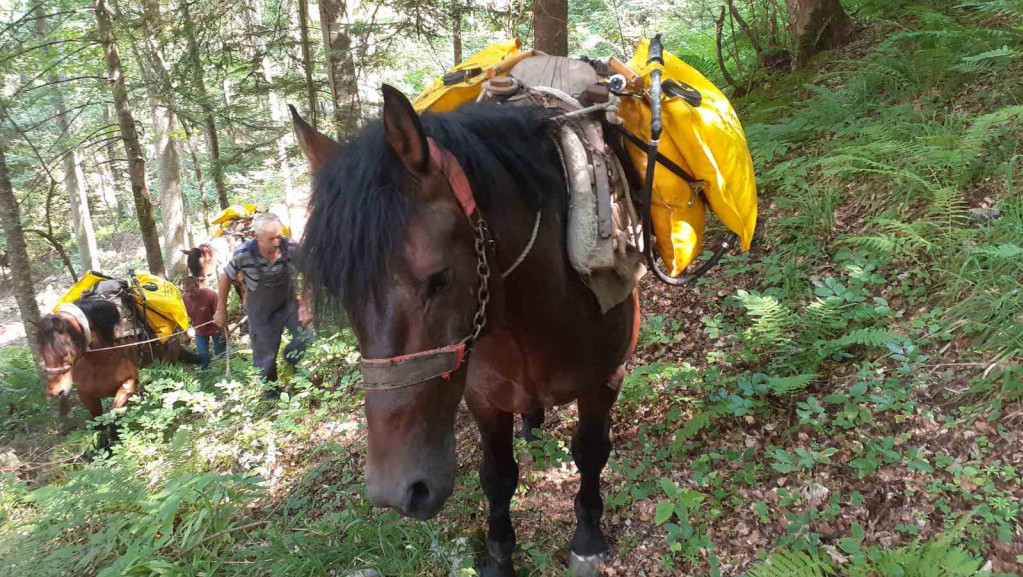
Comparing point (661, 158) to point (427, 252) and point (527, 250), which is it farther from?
point (427, 252)

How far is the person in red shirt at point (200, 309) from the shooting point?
329 inches

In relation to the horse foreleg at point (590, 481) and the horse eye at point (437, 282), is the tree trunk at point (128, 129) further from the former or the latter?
the horse eye at point (437, 282)

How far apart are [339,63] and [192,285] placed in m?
4.36

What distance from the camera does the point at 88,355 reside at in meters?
6.12

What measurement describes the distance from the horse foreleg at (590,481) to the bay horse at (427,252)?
3.35ft

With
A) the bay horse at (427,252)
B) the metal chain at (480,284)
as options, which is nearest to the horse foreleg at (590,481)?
the bay horse at (427,252)

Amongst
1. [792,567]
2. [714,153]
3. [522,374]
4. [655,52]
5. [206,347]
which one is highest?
[655,52]

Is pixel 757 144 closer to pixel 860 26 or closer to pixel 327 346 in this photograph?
pixel 860 26

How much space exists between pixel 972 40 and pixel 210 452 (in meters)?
8.65

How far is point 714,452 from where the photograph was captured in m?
3.45

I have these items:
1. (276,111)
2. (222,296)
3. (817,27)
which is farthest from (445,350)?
(276,111)

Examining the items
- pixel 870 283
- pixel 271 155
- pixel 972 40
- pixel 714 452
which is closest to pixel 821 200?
pixel 870 283

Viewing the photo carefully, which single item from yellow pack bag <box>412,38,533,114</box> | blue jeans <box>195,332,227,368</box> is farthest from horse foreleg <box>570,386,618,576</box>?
blue jeans <box>195,332,227,368</box>

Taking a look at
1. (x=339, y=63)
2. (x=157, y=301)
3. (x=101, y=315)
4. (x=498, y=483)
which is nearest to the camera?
(x=498, y=483)
